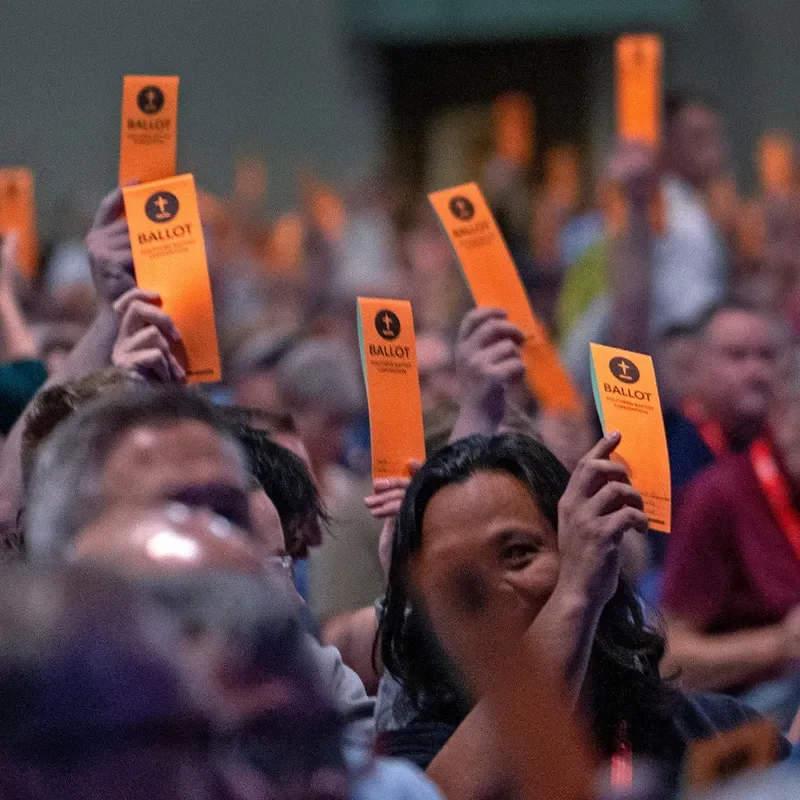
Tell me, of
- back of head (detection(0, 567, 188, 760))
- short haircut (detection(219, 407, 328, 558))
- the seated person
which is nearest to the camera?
back of head (detection(0, 567, 188, 760))

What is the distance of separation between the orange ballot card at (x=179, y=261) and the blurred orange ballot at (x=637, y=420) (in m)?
0.61

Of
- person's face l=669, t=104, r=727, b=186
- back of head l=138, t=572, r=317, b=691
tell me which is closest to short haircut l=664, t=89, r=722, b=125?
person's face l=669, t=104, r=727, b=186

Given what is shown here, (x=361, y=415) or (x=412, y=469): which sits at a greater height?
(x=412, y=469)

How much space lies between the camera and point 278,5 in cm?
1198

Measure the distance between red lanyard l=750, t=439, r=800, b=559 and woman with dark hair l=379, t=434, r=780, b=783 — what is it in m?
1.37

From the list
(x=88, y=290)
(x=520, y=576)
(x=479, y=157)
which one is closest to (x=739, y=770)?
(x=520, y=576)

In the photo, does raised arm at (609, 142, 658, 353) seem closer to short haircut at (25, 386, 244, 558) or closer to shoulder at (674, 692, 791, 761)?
shoulder at (674, 692, 791, 761)

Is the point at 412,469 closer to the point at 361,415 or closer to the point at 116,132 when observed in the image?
the point at 361,415

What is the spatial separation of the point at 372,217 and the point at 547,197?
1383 mm

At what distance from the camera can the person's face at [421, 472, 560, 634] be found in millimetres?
1837

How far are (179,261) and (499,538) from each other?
29.0 inches

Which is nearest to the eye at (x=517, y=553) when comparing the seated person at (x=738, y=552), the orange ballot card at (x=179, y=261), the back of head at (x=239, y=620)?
the orange ballot card at (x=179, y=261)

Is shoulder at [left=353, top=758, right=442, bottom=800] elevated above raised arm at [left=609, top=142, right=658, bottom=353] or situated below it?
below

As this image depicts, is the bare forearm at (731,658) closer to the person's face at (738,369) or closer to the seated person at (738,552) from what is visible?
the seated person at (738,552)
